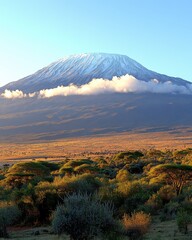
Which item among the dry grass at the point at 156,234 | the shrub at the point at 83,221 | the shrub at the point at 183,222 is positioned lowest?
the dry grass at the point at 156,234

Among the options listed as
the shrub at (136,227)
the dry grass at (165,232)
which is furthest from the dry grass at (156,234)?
the shrub at (136,227)

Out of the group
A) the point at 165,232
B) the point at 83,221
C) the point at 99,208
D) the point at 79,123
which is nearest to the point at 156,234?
the point at 165,232

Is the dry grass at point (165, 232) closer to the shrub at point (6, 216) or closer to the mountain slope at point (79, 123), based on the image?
the shrub at point (6, 216)

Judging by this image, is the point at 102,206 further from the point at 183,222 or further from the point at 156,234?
the point at 183,222

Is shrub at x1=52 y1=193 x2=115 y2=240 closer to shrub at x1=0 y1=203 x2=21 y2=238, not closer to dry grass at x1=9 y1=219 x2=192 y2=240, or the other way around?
dry grass at x1=9 y1=219 x2=192 y2=240

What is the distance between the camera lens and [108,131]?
165875mm

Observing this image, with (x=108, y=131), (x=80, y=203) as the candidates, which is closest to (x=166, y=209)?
(x=80, y=203)

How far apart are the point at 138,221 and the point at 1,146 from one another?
127 m

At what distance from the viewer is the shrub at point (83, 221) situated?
46.0 feet

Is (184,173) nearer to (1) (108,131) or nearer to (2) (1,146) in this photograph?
(2) (1,146)

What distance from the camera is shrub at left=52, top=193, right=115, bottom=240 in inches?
551

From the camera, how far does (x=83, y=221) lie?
1397 centimetres

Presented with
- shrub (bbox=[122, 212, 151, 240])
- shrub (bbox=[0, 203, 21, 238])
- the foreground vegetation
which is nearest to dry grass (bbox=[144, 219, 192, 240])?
the foreground vegetation

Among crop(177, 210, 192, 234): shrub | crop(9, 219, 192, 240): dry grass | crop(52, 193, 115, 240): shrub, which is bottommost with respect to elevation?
crop(9, 219, 192, 240): dry grass
